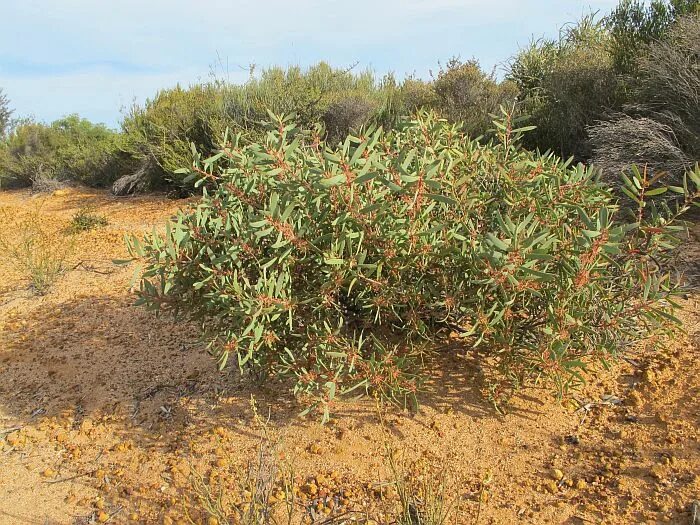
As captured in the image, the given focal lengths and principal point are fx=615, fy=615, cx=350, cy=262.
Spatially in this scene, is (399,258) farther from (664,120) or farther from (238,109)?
(238,109)

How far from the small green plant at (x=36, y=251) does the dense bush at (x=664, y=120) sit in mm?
5086

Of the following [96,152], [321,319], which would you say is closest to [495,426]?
[321,319]

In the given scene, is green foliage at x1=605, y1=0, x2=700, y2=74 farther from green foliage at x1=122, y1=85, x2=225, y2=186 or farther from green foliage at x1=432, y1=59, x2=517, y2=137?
green foliage at x1=122, y1=85, x2=225, y2=186

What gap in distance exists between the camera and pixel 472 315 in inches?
98.2

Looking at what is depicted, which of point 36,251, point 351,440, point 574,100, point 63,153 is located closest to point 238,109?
point 36,251

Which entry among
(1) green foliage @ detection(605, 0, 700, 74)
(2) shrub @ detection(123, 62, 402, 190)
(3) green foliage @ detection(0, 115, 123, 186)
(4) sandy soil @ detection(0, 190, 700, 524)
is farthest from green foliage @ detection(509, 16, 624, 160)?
(3) green foliage @ detection(0, 115, 123, 186)

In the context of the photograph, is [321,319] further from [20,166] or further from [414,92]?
[20,166]

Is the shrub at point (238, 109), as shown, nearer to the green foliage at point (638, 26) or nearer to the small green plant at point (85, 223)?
the small green plant at point (85, 223)

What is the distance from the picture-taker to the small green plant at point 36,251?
557cm

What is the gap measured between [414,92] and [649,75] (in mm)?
4445

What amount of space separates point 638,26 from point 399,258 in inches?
271

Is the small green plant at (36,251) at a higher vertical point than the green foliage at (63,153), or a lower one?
lower

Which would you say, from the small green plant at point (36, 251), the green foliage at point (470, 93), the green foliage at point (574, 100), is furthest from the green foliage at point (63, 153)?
the green foliage at point (574, 100)

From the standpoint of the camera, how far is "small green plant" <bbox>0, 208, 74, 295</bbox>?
557 cm
